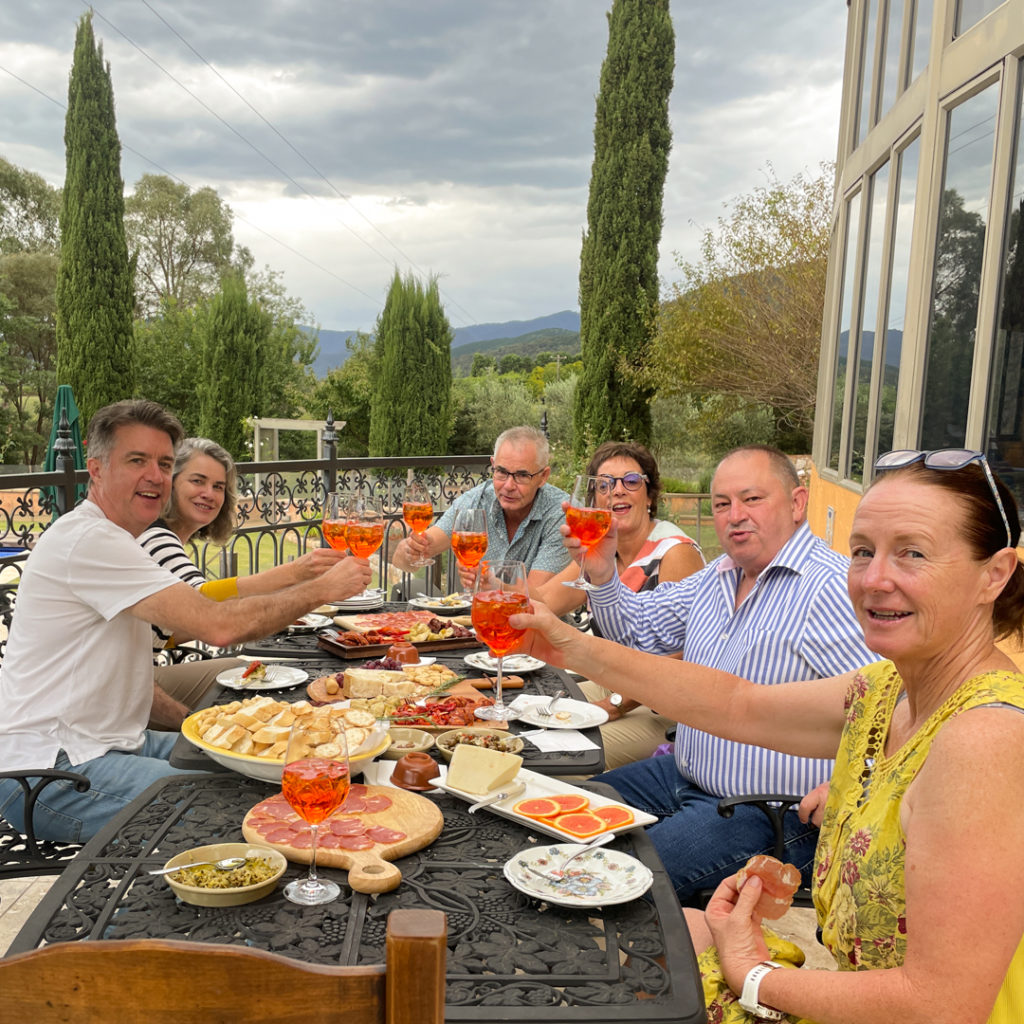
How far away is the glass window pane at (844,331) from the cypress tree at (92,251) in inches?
620

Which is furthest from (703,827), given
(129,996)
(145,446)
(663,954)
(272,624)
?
(145,446)

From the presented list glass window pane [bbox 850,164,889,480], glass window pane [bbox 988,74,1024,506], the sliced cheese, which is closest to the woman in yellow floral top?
the sliced cheese

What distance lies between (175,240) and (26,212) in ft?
22.9

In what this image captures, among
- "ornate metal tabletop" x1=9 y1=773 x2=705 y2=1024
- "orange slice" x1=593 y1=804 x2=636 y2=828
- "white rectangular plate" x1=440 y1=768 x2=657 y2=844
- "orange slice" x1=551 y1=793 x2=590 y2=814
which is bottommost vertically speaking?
"ornate metal tabletop" x1=9 y1=773 x2=705 y2=1024

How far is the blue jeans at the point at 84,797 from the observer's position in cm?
249

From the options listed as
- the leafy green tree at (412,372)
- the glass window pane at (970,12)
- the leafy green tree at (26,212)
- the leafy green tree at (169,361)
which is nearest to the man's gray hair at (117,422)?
the glass window pane at (970,12)

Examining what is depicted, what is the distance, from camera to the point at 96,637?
274 cm

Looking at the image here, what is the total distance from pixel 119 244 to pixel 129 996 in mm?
21748

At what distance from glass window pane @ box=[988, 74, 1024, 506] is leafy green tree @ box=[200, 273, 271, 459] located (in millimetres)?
20628

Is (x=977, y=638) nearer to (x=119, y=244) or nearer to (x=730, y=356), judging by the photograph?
(x=730, y=356)

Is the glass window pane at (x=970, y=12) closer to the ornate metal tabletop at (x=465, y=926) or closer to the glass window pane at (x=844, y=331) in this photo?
the glass window pane at (x=844, y=331)

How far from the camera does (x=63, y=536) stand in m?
2.69

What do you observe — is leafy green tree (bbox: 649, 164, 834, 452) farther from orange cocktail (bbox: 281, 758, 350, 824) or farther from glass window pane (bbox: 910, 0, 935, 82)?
orange cocktail (bbox: 281, 758, 350, 824)

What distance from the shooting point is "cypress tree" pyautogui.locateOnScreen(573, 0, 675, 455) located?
16.1m
